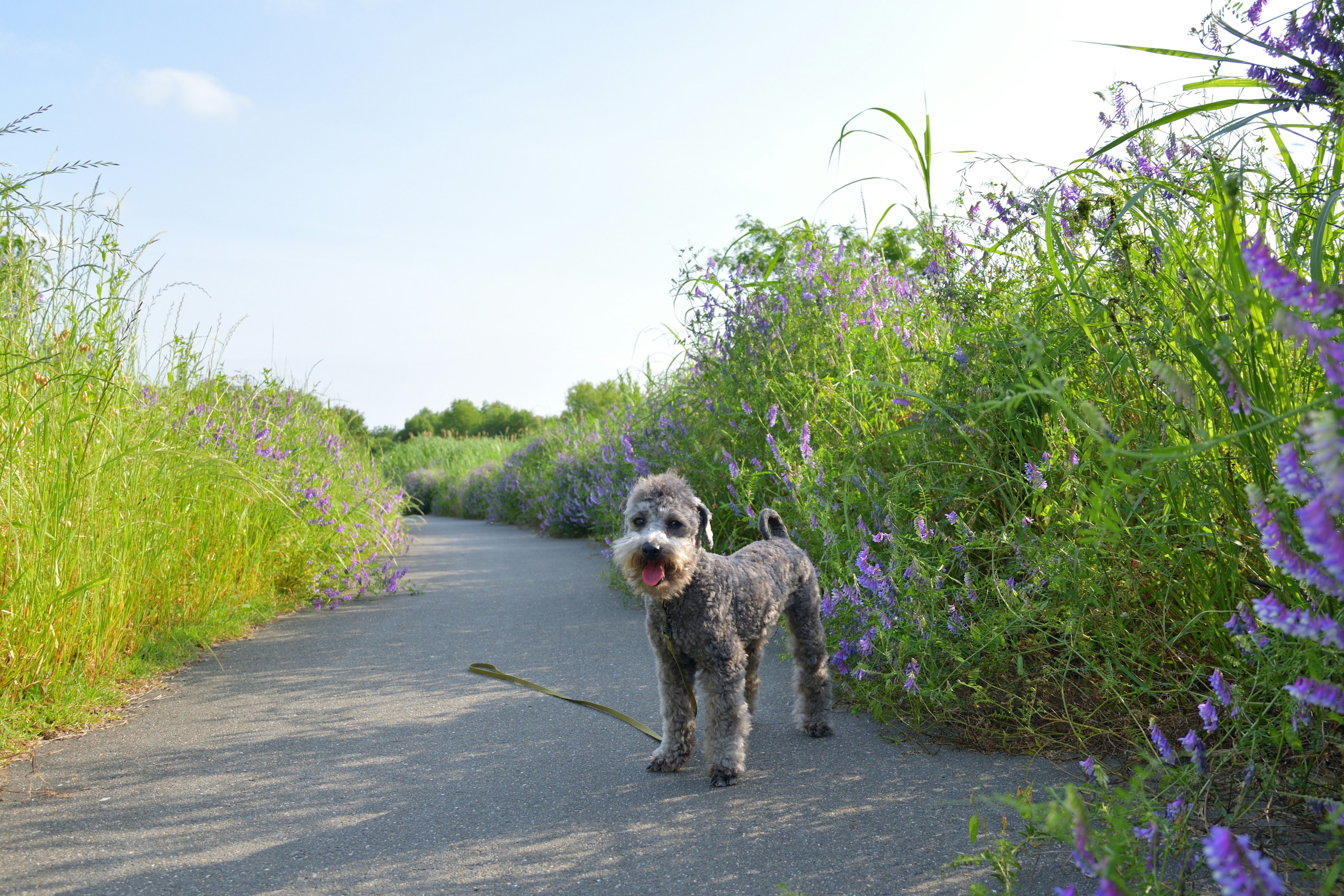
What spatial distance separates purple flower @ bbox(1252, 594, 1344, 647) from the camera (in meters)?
1.56

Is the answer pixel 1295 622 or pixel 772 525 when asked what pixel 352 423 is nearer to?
pixel 772 525

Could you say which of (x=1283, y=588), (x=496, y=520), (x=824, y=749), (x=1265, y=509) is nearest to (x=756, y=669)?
(x=824, y=749)

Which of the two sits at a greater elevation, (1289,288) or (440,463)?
(440,463)

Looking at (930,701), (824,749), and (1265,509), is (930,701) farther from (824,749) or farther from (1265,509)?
(1265,509)

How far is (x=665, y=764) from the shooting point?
3555mm

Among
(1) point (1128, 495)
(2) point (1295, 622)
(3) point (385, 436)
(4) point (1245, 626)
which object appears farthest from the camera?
(3) point (385, 436)

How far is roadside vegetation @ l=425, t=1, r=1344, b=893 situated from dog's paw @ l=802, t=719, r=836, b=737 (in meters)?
0.34

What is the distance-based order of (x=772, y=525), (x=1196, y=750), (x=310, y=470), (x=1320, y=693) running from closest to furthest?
1. (x=1320, y=693)
2. (x=1196, y=750)
3. (x=772, y=525)
4. (x=310, y=470)

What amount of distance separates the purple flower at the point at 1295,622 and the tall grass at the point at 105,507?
15.1 feet

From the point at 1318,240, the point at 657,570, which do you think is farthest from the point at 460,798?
the point at 1318,240

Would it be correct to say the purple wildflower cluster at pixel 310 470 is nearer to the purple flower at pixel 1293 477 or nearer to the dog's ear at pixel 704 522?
the dog's ear at pixel 704 522

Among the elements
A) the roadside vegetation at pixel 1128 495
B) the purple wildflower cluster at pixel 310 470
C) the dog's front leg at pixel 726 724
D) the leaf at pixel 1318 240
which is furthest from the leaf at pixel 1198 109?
the purple wildflower cluster at pixel 310 470

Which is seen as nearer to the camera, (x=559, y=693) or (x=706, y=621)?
(x=706, y=621)

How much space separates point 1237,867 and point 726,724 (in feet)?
7.55
